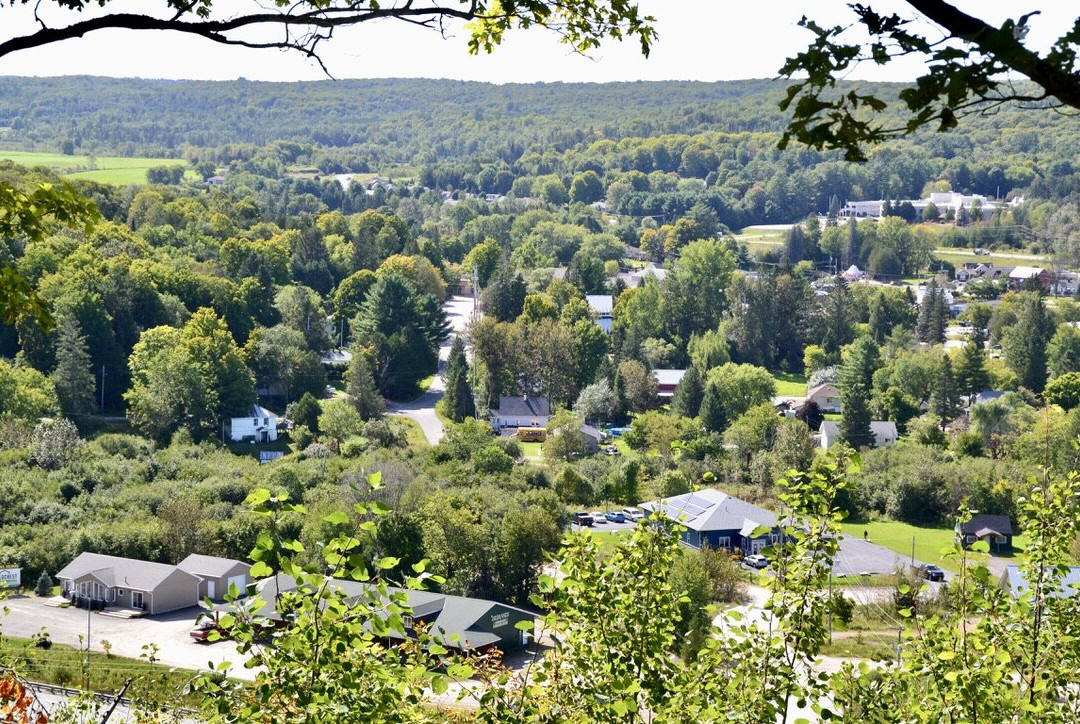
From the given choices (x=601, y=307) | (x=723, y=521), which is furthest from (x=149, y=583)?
(x=601, y=307)

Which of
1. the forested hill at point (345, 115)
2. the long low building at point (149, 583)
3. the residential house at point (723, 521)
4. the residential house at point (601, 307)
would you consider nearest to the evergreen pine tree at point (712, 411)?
the residential house at point (723, 521)

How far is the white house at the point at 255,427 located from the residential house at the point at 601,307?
58.5ft

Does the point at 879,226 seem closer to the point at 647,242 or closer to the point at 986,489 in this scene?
the point at 647,242

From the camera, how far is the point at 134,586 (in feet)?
82.8

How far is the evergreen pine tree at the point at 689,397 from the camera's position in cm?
4203

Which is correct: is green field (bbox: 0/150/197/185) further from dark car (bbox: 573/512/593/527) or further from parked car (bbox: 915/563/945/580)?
parked car (bbox: 915/563/945/580)

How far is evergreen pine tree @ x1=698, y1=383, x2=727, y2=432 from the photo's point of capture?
1597 inches

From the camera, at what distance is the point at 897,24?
3230 mm

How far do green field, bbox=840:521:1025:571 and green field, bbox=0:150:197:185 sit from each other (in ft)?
246

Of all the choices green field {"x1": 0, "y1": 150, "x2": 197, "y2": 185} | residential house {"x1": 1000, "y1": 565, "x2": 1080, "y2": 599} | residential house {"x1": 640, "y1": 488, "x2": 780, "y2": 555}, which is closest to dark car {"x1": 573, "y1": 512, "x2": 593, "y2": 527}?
residential house {"x1": 640, "y1": 488, "x2": 780, "y2": 555}

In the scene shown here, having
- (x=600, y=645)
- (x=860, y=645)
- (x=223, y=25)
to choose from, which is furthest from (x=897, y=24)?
(x=860, y=645)

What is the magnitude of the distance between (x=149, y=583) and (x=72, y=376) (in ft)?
47.9

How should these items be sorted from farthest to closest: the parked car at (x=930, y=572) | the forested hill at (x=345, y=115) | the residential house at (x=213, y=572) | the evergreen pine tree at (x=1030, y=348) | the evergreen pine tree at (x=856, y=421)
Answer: the forested hill at (x=345, y=115)
the evergreen pine tree at (x=1030, y=348)
the evergreen pine tree at (x=856, y=421)
the parked car at (x=930, y=572)
the residential house at (x=213, y=572)

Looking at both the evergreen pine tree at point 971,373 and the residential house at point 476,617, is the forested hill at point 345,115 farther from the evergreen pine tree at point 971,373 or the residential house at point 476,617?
the residential house at point 476,617
